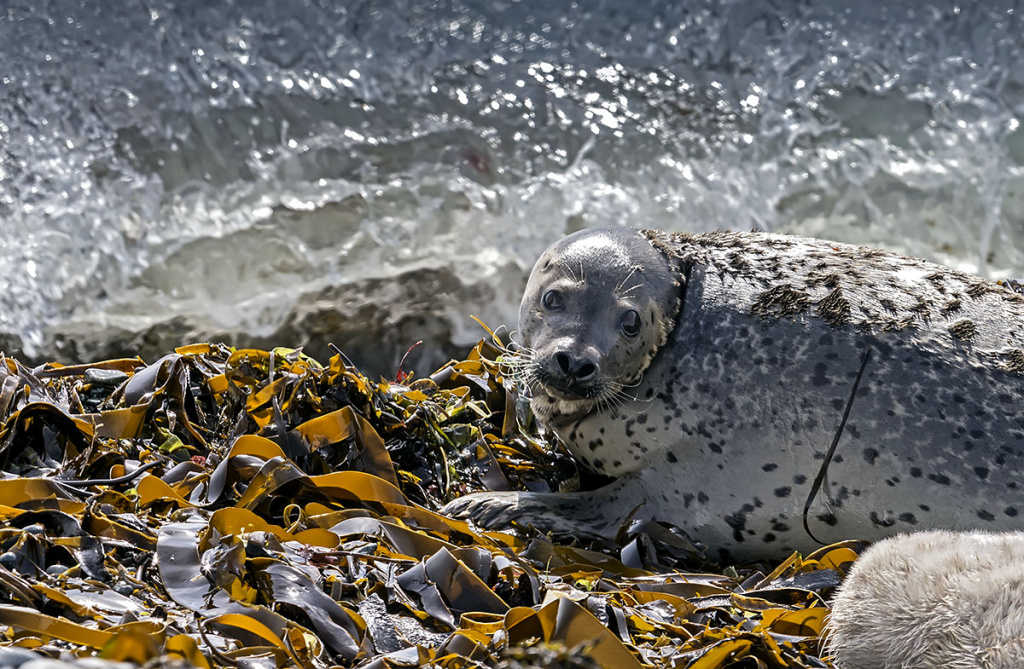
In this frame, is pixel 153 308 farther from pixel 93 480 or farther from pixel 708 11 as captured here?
pixel 708 11

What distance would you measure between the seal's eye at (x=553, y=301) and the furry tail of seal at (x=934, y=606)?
1.49 metres

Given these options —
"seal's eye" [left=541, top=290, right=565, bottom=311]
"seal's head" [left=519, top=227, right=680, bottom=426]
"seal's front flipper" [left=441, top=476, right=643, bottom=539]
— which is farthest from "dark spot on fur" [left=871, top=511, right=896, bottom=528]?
"seal's eye" [left=541, top=290, right=565, bottom=311]

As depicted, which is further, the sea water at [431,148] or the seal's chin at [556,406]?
the sea water at [431,148]

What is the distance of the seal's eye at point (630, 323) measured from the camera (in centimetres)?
373

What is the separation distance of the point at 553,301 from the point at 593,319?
0.56 ft

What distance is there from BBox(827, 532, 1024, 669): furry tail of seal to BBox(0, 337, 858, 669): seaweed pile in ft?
0.87

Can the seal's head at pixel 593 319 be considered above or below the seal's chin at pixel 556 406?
above

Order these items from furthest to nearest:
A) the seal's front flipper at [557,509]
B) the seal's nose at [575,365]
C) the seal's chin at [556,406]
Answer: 1. the seal's chin at [556,406]
2. the seal's front flipper at [557,509]
3. the seal's nose at [575,365]

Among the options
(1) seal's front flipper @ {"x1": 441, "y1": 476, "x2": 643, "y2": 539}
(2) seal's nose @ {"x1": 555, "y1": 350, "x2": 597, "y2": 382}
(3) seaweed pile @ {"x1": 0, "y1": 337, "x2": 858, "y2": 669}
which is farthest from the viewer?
(1) seal's front flipper @ {"x1": 441, "y1": 476, "x2": 643, "y2": 539}

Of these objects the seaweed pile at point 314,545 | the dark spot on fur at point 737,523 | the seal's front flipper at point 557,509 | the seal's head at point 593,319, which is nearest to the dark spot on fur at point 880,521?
the seaweed pile at point 314,545

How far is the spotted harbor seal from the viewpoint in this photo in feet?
11.4

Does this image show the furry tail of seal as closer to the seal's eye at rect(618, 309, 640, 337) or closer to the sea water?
the seal's eye at rect(618, 309, 640, 337)

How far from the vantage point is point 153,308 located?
267 inches

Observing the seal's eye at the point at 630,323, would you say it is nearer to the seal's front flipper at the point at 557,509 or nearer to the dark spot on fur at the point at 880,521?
the seal's front flipper at the point at 557,509
